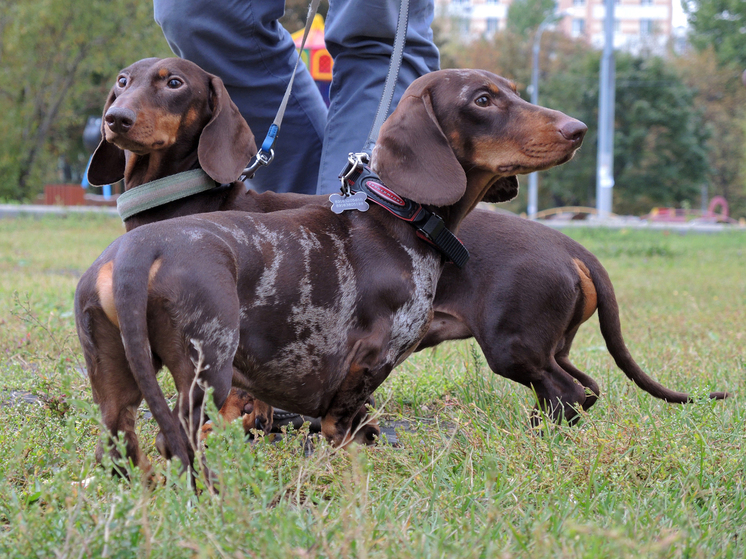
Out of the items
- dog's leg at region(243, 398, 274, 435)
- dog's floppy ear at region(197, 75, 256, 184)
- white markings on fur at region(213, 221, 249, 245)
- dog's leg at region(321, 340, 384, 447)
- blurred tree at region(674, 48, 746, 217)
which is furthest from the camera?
blurred tree at region(674, 48, 746, 217)

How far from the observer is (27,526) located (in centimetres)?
146

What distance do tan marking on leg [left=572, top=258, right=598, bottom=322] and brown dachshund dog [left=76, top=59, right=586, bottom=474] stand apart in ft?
1.46

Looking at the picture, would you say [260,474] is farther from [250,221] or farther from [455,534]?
[250,221]

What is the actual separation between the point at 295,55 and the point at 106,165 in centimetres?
112

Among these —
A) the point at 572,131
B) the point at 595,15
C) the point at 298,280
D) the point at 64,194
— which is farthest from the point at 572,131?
the point at 595,15

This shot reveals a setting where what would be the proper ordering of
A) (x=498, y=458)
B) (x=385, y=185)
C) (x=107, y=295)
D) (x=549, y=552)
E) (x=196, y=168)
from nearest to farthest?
(x=549, y=552) < (x=107, y=295) < (x=498, y=458) < (x=385, y=185) < (x=196, y=168)

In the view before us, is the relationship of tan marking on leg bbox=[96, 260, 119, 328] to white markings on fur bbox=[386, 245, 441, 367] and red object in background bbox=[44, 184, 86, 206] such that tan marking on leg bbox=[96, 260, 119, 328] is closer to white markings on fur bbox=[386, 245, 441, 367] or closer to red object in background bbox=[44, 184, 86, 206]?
white markings on fur bbox=[386, 245, 441, 367]

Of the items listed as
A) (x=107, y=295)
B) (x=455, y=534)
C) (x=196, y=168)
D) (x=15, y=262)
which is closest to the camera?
(x=455, y=534)

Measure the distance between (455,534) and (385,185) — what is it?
1.19 meters

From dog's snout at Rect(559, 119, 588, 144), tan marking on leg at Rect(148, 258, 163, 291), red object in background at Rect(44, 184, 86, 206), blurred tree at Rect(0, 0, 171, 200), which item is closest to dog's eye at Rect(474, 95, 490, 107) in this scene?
dog's snout at Rect(559, 119, 588, 144)

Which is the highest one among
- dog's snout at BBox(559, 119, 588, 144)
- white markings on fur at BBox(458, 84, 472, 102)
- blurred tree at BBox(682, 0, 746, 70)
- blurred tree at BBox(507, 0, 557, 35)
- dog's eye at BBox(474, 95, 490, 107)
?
blurred tree at BBox(507, 0, 557, 35)

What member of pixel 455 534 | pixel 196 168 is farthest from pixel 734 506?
pixel 196 168

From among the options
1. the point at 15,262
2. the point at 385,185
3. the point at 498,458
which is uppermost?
the point at 385,185

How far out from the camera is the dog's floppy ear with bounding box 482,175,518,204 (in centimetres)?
Result: 289
